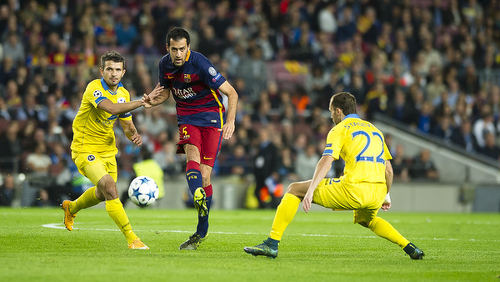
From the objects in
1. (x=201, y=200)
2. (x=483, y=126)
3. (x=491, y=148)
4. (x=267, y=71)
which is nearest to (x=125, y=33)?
(x=267, y=71)

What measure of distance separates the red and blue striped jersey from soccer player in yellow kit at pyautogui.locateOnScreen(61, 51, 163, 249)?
0.71 ft

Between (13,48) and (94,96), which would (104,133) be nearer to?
(94,96)

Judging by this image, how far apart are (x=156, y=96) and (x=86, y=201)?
1.70 m

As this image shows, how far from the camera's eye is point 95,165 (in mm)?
9375

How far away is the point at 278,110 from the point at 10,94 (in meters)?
6.62

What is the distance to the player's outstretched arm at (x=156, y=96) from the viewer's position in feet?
29.5

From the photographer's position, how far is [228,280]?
645 centimetres

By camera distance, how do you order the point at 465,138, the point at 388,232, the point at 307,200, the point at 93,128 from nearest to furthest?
the point at 307,200 < the point at 388,232 < the point at 93,128 < the point at 465,138

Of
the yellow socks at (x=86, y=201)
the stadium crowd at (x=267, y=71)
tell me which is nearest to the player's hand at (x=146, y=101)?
the yellow socks at (x=86, y=201)

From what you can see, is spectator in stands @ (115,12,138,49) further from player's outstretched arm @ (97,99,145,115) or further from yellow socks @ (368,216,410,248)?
yellow socks @ (368,216,410,248)

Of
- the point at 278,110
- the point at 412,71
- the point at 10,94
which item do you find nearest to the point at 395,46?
the point at 412,71

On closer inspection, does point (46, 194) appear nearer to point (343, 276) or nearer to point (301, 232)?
point (301, 232)

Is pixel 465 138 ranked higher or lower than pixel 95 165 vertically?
higher

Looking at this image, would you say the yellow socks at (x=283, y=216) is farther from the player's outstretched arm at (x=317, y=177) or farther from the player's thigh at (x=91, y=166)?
the player's thigh at (x=91, y=166)
